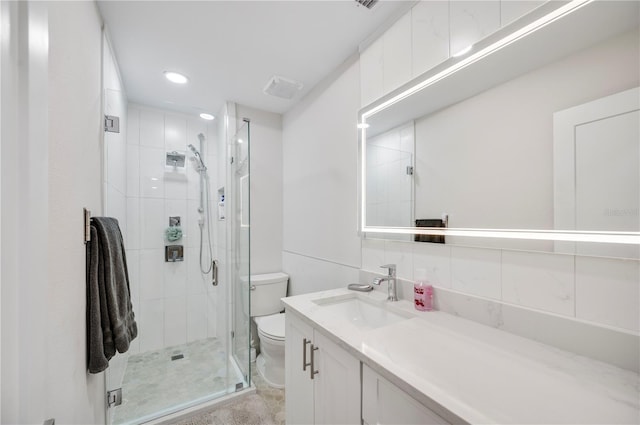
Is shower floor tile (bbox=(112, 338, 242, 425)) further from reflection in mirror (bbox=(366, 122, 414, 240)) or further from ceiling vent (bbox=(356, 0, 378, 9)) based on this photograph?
ceiling vent (bbox=(356, 0, 378, 9))

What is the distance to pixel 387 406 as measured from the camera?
29.8 inches

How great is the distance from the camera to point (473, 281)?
1.06m

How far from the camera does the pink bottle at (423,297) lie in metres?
1.17

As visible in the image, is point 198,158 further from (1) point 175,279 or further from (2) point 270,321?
(2) point 270,321

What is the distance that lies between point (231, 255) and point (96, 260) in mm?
1190

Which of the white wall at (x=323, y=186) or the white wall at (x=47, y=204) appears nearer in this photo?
the white wall at (x=47, y=204)

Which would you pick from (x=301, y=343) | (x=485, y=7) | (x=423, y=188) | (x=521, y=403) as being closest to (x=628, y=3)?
(x=485, y=7)

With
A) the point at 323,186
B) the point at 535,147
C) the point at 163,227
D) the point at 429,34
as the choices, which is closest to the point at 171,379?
the point at 163,227

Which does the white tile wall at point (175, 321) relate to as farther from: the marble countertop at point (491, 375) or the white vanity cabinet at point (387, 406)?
the white vanity cabinet at point (387, 406)

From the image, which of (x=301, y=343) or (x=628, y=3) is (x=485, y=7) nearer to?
(x=628, y=3)

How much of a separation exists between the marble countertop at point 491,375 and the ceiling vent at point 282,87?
5.75 feet

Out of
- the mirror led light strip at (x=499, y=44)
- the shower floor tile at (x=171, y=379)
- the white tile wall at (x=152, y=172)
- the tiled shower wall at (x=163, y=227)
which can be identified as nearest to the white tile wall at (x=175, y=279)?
the tiled shower wall at (x=163, y=227)

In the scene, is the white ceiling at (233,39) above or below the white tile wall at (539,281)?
above

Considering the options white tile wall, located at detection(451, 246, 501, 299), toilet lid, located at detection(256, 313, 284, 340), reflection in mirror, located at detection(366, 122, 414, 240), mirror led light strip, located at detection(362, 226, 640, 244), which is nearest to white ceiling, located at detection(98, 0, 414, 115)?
reflection in mirror, located at detection(366, 122, 414, 240)
